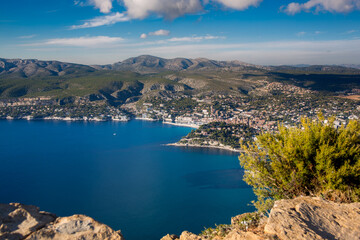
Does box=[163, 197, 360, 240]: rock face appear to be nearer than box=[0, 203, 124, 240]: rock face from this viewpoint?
No

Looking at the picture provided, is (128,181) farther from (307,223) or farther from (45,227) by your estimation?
(307,223)

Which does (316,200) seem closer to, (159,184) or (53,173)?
(159,184)

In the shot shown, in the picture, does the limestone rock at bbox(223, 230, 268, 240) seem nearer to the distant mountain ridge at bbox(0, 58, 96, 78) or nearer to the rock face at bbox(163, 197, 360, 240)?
the rock face at bbox(163, 197, 360, 240)

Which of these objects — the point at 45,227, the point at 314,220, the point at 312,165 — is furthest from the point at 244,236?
the point at 312,165

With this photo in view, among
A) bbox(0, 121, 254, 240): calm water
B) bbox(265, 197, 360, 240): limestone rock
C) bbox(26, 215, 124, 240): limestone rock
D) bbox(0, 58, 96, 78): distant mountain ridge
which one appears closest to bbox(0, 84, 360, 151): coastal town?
bbox(0, 121, 254, 240): calm water

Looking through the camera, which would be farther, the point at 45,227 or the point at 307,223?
the point at 307,223
